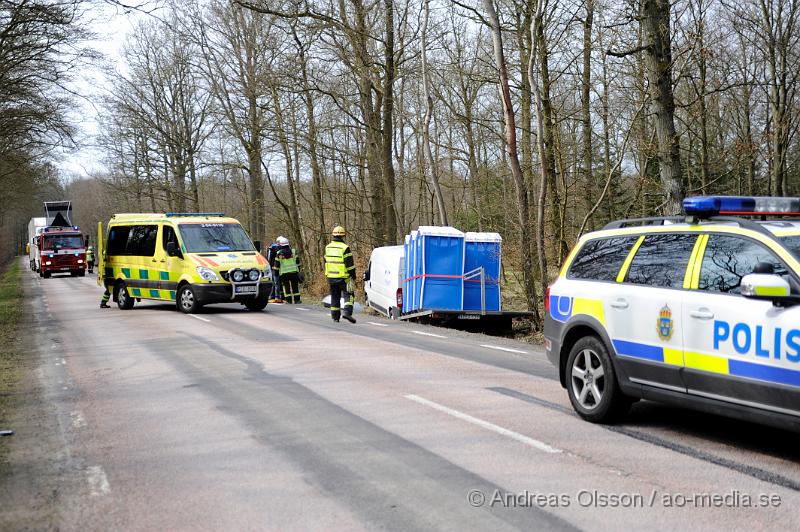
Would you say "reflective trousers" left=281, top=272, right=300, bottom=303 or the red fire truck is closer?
"reflective trousers" left=281, top=272, right=300, bottom=303

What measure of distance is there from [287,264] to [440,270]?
24.2 feet

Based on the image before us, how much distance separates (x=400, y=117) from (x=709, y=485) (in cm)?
3499

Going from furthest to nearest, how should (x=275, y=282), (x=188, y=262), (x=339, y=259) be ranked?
(x=275, y=282)
(x=188, y=262)
(x=339, y=259)

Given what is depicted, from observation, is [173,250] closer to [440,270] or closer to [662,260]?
[440,270]

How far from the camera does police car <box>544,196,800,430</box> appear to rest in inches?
214

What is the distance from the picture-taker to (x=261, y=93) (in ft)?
95.1

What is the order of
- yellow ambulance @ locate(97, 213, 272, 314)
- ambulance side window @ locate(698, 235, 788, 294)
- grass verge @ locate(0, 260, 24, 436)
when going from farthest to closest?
yellow ambulance @ locate(97, 213, 272, 314) → grass verge @ locate(0, 260, 24, 436) → ambulance side window @ locate(698, 235, 788, 294)

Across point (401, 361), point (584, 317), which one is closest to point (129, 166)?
point (401, 361)

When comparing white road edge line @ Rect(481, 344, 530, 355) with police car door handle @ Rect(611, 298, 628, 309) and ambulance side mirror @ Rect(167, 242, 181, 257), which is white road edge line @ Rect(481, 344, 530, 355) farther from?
ambulance side mirror @ Rect(167, 242, 181, 257)

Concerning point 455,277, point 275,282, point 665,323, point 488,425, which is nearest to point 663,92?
point 455,277

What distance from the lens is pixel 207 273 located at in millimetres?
19688

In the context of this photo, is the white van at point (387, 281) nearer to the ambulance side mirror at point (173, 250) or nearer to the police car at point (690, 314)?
the ambulance side mirror at point (173, 250)

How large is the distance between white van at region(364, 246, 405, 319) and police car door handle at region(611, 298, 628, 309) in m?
13.0

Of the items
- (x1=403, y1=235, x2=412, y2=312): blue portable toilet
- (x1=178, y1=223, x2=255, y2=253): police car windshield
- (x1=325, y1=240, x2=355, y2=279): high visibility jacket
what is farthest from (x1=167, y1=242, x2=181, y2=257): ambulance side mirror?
(x1=403, y1=235, x2=412, y2=312): blue portable toilet
